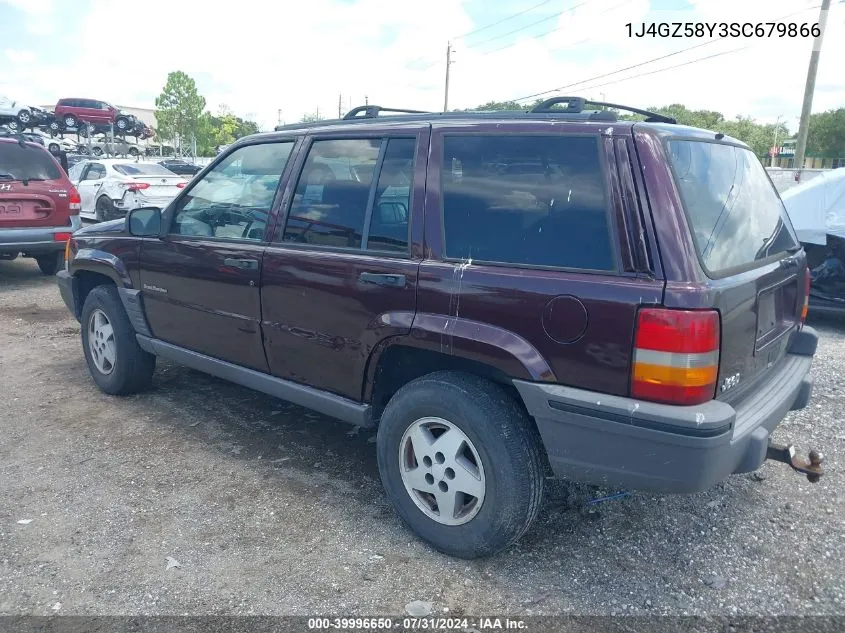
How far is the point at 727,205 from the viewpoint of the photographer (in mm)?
2941

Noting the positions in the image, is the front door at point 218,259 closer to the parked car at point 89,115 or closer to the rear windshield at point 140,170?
the rear windshield at point 140,170

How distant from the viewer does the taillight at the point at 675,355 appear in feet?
8.01

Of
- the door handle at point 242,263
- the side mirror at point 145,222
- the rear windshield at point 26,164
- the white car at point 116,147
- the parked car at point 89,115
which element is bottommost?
the door handle at point 242,263

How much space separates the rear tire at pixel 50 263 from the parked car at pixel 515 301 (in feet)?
24.0

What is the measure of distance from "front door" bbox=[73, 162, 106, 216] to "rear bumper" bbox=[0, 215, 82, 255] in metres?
6.88

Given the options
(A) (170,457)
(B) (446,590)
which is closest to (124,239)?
(A) (170,457)

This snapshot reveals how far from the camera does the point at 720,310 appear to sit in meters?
2.53

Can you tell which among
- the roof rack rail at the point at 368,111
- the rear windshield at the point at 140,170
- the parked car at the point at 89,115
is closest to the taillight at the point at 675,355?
the roof rack rail at the point at 368,111

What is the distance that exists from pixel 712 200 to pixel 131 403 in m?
4.07

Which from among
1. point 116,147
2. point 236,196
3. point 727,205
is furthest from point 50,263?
point 116,147

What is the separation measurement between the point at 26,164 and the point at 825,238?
972 centimetres

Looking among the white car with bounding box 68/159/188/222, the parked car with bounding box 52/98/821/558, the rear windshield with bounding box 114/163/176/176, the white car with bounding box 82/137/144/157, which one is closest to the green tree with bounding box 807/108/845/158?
the white car with bounding box 82/137/144/157

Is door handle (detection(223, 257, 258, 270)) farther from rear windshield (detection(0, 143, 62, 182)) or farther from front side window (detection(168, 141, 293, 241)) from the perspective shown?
rear windshield (detection(0, 143, 62, 182))

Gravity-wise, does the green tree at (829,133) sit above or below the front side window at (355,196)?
above
